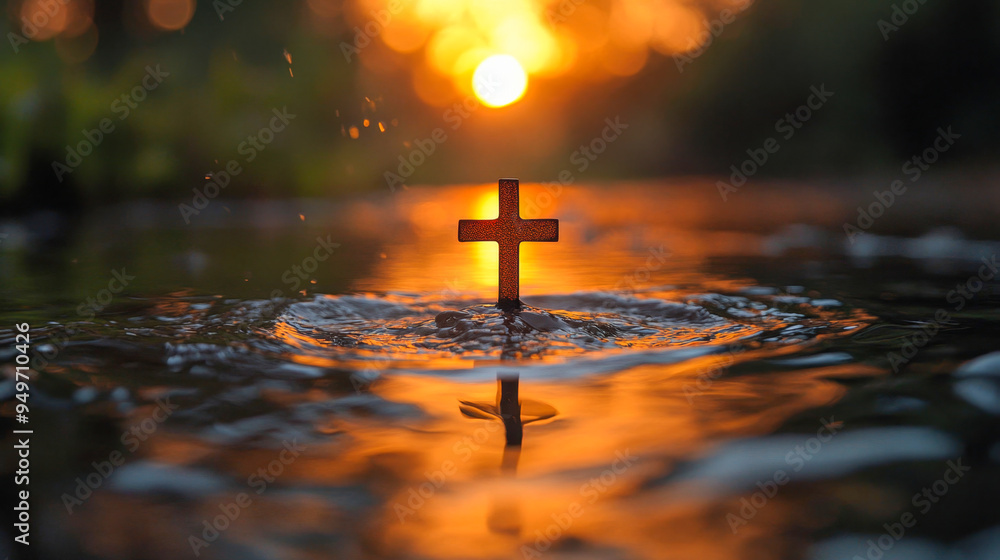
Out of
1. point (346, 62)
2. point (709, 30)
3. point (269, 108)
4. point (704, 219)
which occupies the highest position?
point (709, 30)

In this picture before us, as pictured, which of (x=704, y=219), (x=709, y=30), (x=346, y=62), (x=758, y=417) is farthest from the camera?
(x=709, y=30)

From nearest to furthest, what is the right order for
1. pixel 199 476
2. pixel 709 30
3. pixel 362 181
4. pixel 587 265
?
pixel 199 476
pixel 587 265
pixel 362 181
pixel 709 30

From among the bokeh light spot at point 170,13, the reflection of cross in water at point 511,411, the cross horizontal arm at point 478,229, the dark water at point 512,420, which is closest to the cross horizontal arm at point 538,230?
the cross horizontal arm at point 478,229

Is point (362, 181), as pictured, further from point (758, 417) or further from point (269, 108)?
point (758, 417)

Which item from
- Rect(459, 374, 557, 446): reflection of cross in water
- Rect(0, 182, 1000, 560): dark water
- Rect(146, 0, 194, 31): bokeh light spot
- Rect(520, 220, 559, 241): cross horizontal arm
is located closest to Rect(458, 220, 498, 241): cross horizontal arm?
Rect(520, 220, 559, 241): cross horizontal arm

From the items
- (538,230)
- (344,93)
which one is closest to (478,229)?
(538,230)

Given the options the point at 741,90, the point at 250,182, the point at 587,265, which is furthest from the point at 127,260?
the point at 741,90
